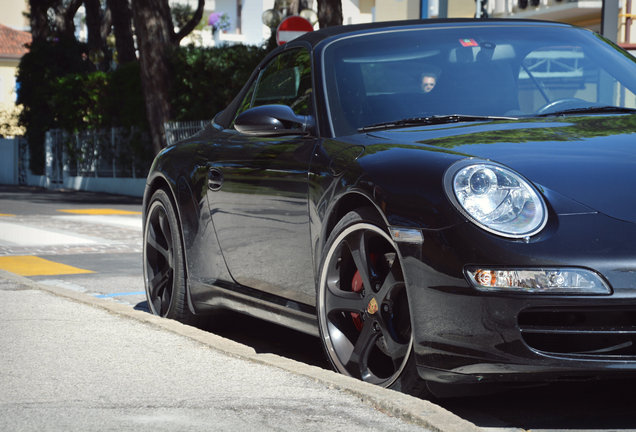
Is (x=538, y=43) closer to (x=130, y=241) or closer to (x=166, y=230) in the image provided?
(x=166, y=230)

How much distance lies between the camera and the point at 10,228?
47.9 ft

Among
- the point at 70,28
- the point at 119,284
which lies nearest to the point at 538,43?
the point at 119,284

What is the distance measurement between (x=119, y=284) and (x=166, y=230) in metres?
2.70

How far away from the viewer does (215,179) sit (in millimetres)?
5746

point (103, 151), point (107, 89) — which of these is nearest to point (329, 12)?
point (107, 89)

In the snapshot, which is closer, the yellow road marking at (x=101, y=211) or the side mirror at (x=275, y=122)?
the side mirror at (x=275, y=122)

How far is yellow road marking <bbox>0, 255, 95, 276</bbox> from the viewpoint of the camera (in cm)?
974

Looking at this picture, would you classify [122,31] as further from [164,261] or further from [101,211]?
[164,261]

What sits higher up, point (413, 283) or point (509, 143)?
point (509, 143)

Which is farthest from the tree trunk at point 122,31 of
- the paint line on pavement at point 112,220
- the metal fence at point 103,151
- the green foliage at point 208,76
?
the paint line on pavement at point 112,220

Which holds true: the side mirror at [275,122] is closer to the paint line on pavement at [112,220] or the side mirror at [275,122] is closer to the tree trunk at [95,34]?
the paint line on pavement at [112,220]

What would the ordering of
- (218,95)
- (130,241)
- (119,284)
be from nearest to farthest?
(119,284) → (130,241) → (218,95)

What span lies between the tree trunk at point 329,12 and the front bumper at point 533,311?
681 inches

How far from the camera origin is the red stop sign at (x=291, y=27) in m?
16.3
